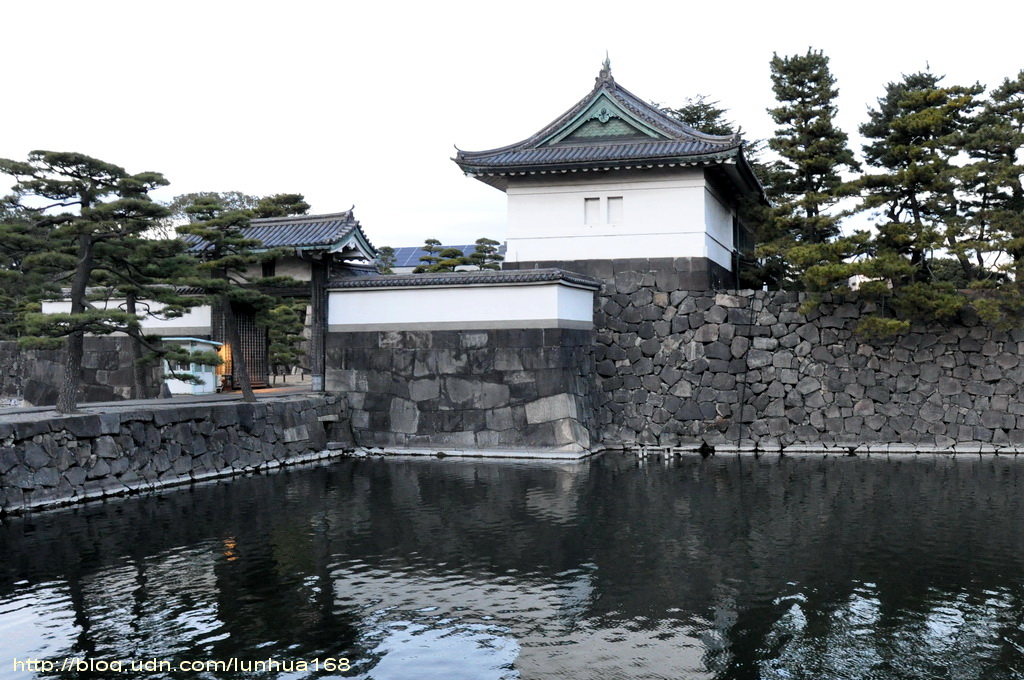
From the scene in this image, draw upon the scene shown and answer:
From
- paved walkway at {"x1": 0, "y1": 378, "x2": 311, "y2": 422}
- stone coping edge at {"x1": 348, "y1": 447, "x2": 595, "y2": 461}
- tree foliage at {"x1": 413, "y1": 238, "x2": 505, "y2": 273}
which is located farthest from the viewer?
tree foliage at {"x1": 413, "y1": 238, "x2": 505, "y2": 273}

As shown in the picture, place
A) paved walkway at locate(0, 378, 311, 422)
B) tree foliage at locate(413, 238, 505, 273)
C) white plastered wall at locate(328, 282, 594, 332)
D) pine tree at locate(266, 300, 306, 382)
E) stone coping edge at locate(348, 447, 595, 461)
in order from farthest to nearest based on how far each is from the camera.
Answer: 1. tree foliage at locate(413, 238, 505, 273)
2. pine tree at locate(266, 300, 306, 382)
3. white plastered wall at locate(328, 282, 594, 332)
4. stone coping edge at locate(348, 447, 595, 461)
5. paved walkway at locate(0, 378, 311, 422)

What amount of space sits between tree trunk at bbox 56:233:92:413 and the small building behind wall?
5.48 meters

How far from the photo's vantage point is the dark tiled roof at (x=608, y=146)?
17944 millimetres

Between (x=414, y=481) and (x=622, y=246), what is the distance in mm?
7415

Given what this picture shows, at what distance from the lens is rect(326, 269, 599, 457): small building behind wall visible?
16891 millimetres

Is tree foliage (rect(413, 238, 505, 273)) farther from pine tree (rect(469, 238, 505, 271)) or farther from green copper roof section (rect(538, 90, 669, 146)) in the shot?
green copper roof section (rect(538, 90, 669, 146))

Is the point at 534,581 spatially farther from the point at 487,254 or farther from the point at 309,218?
the point at 487,254

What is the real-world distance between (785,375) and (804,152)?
4.64 meters

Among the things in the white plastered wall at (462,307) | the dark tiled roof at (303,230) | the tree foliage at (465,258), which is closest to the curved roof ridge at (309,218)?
the dark tiled roof at (303,230)

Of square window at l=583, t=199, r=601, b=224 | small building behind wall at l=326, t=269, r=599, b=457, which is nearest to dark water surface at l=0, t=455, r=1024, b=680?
small building behind wall at l=326, t=269, r=599, b=457

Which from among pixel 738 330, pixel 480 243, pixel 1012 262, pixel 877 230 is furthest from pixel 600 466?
pixel 480 243

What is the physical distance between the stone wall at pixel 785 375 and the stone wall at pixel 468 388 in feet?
4.04

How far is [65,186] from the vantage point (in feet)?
44.2

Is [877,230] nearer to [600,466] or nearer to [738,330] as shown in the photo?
[738,330]
